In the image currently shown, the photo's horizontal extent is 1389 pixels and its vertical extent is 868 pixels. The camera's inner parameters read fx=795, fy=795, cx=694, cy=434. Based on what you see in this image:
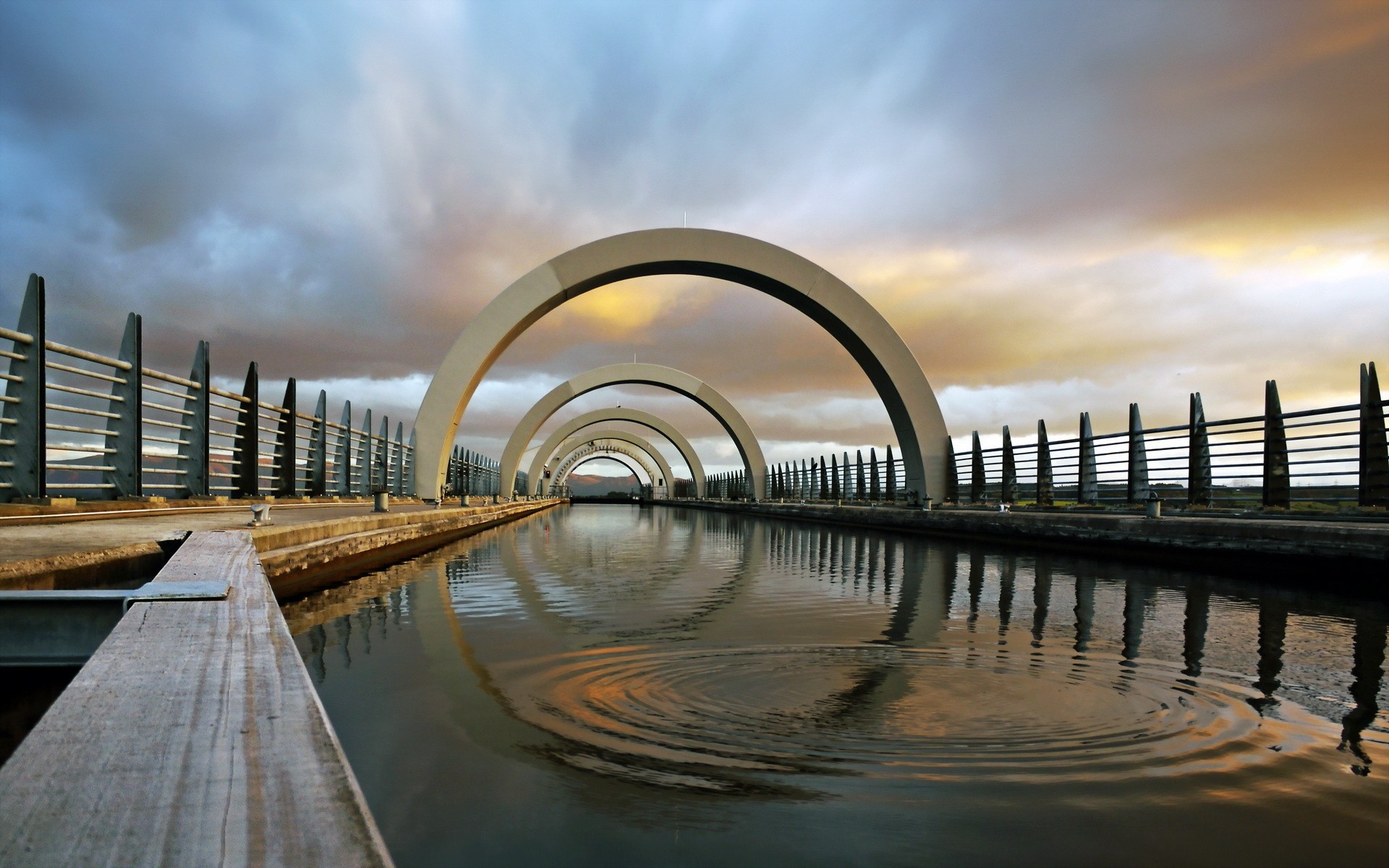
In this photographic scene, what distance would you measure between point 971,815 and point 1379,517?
27.5 feet

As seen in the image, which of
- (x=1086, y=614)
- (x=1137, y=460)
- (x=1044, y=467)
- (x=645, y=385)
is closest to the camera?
(x=1086, y=614)

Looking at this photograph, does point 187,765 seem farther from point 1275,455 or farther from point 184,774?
point 1275,455

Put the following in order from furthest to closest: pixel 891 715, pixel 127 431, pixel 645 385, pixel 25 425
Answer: pixel 645 385 < pixel 127 431 < pixel 25 425 < pixel 891 715

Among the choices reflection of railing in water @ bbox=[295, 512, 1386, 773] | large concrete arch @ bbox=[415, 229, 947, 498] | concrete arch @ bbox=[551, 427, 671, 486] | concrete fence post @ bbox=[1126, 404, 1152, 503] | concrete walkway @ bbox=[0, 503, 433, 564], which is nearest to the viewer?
reflection of railing in water @ bbox=[295, 512, 1386, 773]

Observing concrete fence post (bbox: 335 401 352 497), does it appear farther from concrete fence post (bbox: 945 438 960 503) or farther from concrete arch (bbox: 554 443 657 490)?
concrete arch (bbox: 554 443 657 490)

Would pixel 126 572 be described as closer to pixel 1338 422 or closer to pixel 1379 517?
pixel 1379 517

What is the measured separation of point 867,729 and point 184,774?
1869 millimetres

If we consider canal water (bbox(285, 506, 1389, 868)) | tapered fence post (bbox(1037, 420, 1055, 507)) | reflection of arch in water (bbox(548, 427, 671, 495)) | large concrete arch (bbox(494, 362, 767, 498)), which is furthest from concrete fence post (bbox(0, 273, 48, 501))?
reflection of arch in water (bbox(548, 427, 671, 495))

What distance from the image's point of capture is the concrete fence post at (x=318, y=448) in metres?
16.9

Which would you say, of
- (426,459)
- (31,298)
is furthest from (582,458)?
(31,298)

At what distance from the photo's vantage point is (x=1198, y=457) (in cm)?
1068

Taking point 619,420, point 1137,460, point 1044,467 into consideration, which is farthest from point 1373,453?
point 619,420

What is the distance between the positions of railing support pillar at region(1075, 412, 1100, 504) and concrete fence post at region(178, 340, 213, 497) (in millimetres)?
13309

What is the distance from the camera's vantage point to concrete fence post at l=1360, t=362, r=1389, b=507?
27.1 ft
